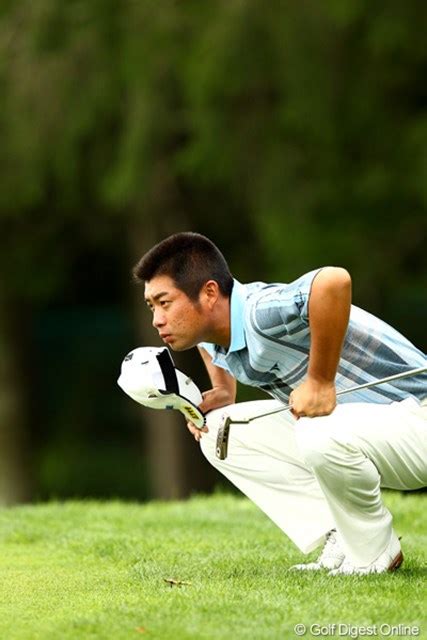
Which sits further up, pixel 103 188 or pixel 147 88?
pixel 147 88

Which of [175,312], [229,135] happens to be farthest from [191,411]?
[229,135]

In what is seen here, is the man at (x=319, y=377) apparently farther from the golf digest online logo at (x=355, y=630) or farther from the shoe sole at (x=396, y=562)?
the golf digest online logo at (x=355, y=630)

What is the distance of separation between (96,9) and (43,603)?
7968mm

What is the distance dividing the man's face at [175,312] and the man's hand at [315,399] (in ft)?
1.36

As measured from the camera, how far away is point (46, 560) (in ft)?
17.3

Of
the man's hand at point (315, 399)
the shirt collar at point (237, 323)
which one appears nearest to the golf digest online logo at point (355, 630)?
the man's hand at point (315, 399)

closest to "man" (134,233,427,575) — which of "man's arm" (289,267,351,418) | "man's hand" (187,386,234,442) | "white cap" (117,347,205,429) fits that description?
"man's arm" (289,267,351,418)

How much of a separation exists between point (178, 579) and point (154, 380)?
627 mm

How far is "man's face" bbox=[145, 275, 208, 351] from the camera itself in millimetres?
4543

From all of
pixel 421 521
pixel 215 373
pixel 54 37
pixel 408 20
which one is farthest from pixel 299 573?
pixel 54 37

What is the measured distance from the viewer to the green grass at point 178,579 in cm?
377

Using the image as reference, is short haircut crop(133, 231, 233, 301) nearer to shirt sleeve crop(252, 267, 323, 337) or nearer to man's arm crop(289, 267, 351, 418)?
shirt sleeve crop(252, 267, 323, 337)

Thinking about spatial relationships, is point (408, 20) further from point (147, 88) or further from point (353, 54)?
point (147, 88)

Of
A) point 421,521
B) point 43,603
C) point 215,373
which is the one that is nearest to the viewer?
point 43,603
